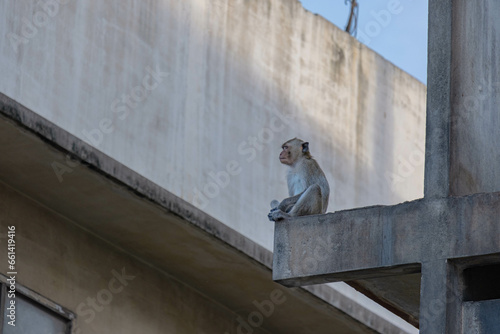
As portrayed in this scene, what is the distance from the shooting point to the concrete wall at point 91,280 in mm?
18281

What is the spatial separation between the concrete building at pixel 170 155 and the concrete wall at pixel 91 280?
0.02 metres

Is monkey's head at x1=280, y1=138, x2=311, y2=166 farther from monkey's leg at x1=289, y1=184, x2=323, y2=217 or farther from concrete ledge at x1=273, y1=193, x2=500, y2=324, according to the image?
concrete ledge at x1=273, y1=193, x2=500, y2=324

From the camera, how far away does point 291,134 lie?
22.4m

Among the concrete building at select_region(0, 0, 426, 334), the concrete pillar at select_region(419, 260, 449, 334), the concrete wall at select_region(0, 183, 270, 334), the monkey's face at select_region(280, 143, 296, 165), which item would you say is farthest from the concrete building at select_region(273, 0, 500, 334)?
the concrete wall at select_region(0, 183, 270, 334)

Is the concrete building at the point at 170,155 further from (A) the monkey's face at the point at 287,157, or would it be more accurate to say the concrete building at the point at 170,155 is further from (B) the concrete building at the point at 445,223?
(B) the concrete building at the point at 445,223

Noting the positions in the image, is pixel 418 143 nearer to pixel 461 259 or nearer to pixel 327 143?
pixel 327 143

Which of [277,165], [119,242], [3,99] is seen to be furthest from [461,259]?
[277,165]

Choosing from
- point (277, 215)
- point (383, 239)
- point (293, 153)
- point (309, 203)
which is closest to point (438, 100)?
point (383, 239)

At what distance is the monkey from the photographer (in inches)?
594

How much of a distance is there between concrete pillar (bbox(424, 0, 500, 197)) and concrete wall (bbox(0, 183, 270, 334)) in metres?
6.24

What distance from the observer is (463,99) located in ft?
45.7

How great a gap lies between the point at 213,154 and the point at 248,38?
2.07 meters

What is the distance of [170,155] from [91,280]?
2.31m

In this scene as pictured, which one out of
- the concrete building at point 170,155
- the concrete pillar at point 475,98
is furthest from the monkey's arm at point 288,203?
the concrete building at point 170,155
